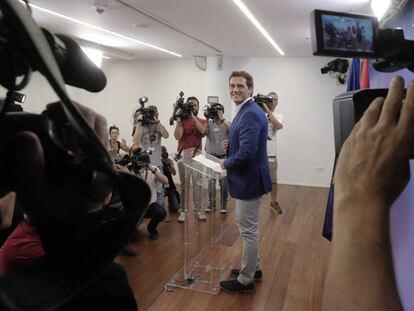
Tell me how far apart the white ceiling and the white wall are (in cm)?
60

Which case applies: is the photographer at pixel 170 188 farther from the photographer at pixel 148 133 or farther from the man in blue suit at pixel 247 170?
the man in blue suit at pixel 247 170

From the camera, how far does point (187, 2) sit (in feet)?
9.20

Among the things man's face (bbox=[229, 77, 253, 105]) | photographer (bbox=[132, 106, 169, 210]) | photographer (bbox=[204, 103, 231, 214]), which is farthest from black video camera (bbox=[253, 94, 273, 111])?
man's face (bbox=[229, 77, 253, 105])

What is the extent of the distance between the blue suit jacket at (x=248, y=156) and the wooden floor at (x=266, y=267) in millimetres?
735

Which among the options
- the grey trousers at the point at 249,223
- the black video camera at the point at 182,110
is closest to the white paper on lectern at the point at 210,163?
the grey trousers at the point at 249,223

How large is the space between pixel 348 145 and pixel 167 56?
5.75 m

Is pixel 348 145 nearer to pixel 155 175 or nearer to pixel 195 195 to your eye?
pixel 195 195

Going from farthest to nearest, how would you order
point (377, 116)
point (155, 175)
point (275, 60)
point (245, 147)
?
point (275, 60) → point (155, 175) → point (245, 147) → point (377, 116)

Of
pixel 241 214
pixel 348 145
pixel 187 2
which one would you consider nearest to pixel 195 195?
pixel 241 214

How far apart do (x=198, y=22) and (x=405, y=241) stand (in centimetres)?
278

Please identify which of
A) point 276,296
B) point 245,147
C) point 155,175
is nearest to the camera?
point 245,147

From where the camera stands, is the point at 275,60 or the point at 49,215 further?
the point at 275,60

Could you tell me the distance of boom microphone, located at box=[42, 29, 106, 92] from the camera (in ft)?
1.09

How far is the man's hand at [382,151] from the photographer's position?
44 cm
